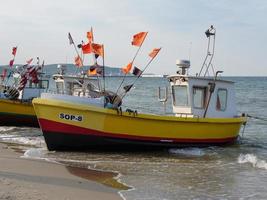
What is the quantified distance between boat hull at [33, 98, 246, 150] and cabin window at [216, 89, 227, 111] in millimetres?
1502

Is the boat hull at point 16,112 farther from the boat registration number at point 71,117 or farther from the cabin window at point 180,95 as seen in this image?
the boat registration number at point 71,117

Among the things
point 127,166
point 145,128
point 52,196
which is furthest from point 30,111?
point 52,196

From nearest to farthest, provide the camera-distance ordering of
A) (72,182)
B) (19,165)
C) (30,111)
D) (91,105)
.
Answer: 1. (72,182)
2. (19,165)
3. (91,105)
4. (30,111)

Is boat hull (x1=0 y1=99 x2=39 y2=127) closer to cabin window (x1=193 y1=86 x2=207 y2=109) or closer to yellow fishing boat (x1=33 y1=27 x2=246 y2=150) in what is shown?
yellow fishing boat (x1=33 y1=27 x2=246 y2=150)

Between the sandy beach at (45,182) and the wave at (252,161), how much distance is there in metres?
4.71

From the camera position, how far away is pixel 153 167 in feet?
40.8

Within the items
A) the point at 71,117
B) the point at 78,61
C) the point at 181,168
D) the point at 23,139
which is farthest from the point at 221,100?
the point at 23,139

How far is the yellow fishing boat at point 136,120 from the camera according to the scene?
13695mm

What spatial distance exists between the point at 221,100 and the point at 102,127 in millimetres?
4521

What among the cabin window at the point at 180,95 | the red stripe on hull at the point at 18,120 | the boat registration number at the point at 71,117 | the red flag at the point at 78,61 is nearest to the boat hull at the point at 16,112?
the red stripe on hull at the point at 18,120

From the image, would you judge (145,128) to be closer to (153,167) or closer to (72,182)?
(153,167)

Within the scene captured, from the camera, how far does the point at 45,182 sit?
9.52m

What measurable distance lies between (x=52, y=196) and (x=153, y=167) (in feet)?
14.8

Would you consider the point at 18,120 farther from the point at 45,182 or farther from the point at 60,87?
the point at 45,182
